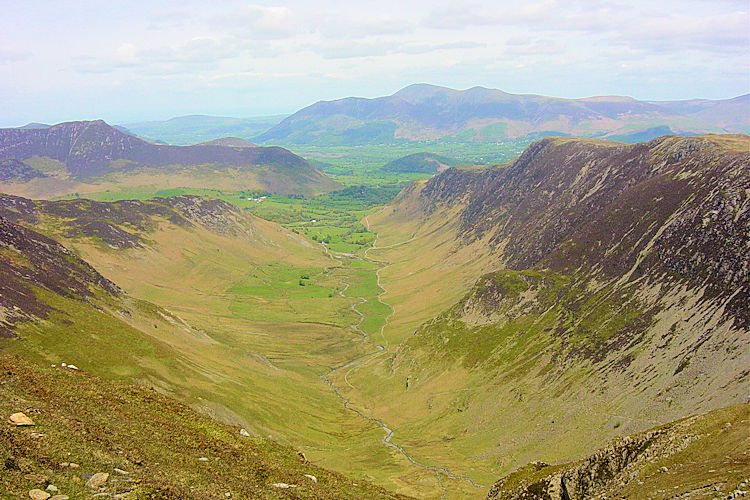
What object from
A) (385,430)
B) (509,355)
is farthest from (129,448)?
(509,355)

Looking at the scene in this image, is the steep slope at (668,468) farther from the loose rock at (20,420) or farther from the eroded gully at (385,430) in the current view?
the loose rock at (20,420)

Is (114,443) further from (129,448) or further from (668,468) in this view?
(668,468)

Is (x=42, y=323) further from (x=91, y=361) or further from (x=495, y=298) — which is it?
(x=495, y=298)

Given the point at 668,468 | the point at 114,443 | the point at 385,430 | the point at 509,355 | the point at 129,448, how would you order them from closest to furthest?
1. the point at 114,443
2. the point at 129,448
3. the point at 668,468
4. the point at 385,430
5. the point at 509,355

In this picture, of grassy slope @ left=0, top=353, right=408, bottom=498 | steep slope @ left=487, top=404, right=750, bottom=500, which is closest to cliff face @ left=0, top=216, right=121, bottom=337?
grassy slope @ left=0, top=353, right=408, bottom=498

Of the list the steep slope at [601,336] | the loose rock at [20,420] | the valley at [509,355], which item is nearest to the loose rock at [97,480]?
the loose rock at [20,420]

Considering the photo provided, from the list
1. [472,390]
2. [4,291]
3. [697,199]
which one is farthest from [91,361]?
[697,199]
